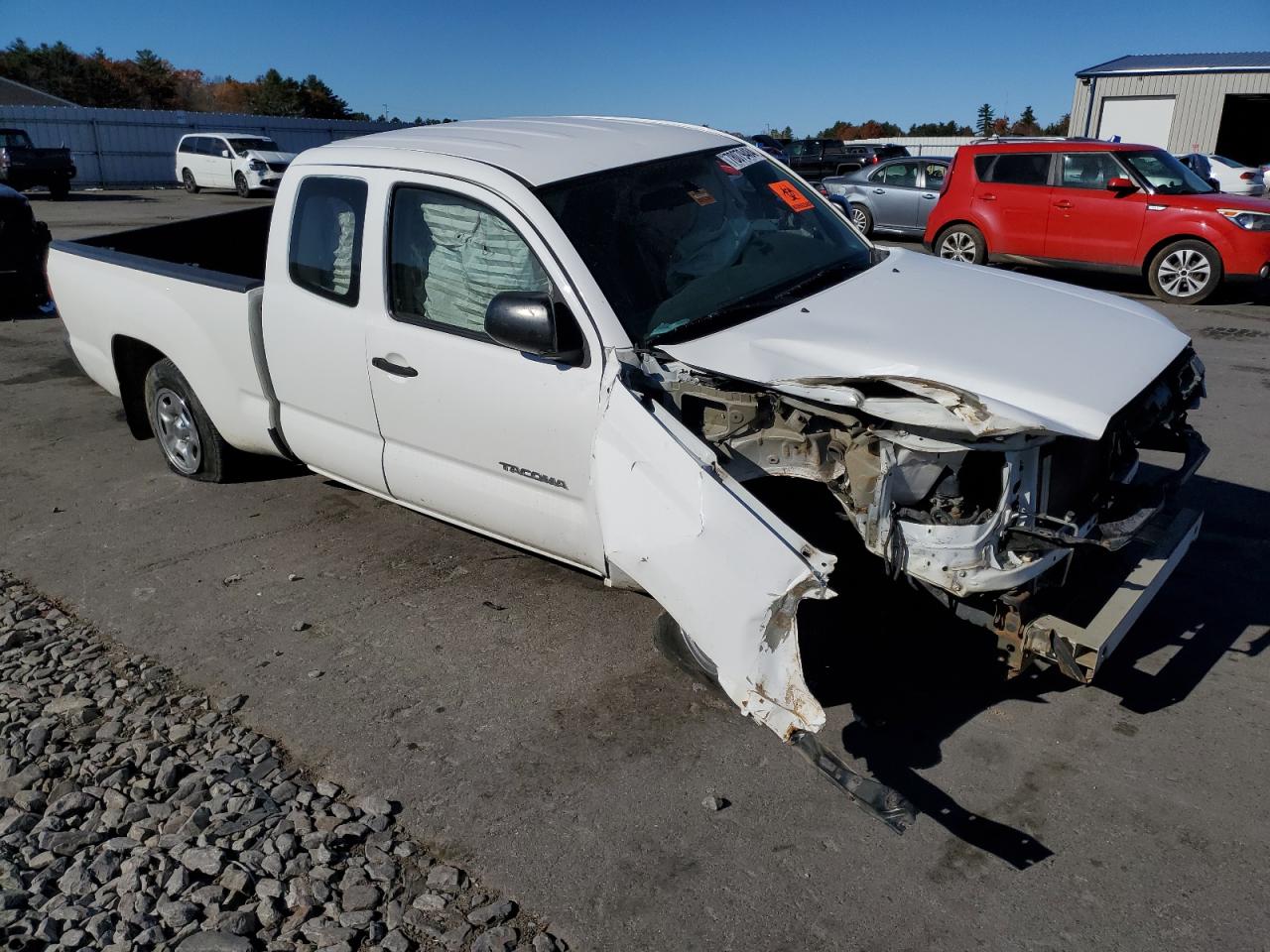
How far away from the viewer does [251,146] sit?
1137 inches

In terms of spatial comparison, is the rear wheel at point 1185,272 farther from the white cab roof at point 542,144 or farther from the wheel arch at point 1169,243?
the white cab roof at point 542,144

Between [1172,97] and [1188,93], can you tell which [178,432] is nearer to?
[1172,97]

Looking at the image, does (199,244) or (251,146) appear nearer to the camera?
(199,244)

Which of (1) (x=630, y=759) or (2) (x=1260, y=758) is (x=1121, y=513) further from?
(1) (x=630, y=759)

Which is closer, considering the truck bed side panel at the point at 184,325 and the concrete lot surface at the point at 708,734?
the concrete lot surface at the point at 708,734

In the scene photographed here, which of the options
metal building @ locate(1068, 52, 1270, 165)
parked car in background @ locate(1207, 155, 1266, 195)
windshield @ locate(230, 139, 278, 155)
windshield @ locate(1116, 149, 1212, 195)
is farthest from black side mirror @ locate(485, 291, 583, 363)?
metal building @ locate(1068, 52, 1270, 165)

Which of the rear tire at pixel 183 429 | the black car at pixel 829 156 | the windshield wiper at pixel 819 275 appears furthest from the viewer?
the black car at pixel 829 156

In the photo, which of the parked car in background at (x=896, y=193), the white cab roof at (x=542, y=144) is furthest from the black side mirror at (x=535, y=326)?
the parked car in background at (x=896, y=193)

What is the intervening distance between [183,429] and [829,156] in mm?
24718

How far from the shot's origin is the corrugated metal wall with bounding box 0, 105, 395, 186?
32.4 meters

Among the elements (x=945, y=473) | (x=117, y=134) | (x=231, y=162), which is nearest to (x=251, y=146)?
(x=231, y=162)

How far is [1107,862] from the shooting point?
2963 mm

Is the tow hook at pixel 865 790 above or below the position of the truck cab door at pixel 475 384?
below

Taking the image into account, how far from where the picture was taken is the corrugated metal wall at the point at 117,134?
3241 centimetres
